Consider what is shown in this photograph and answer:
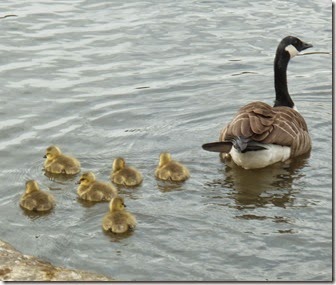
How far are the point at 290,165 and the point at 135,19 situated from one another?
6.13 metres

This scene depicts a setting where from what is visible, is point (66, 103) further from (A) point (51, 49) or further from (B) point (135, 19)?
(B) point (135, 19)

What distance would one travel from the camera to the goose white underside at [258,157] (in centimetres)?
1051

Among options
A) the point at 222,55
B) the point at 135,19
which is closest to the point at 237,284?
the point at 222,55

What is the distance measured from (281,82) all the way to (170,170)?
2.90 metres

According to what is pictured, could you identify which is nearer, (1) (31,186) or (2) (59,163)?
(1) (31,186)

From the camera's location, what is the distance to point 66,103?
40.8 feet

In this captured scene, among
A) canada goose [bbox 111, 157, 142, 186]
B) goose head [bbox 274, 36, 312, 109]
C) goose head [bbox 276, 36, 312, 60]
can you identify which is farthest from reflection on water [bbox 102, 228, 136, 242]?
goose head [bbox 276, 36, 312, 60]

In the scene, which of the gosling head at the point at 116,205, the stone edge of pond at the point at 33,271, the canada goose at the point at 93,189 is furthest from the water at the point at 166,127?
the stone edge of pond at the point at 33,271

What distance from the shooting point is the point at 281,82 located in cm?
1212

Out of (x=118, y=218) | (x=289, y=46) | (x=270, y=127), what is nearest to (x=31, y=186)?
(x=118, y=218)

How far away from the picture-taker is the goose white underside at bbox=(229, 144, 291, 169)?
1051cm

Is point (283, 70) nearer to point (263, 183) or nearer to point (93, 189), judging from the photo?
point (263, 183)

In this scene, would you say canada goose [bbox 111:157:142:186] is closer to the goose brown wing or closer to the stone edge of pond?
the goose brown wing

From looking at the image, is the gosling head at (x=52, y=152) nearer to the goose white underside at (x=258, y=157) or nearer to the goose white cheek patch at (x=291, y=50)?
the goose white underside at (x=258, y=157)
